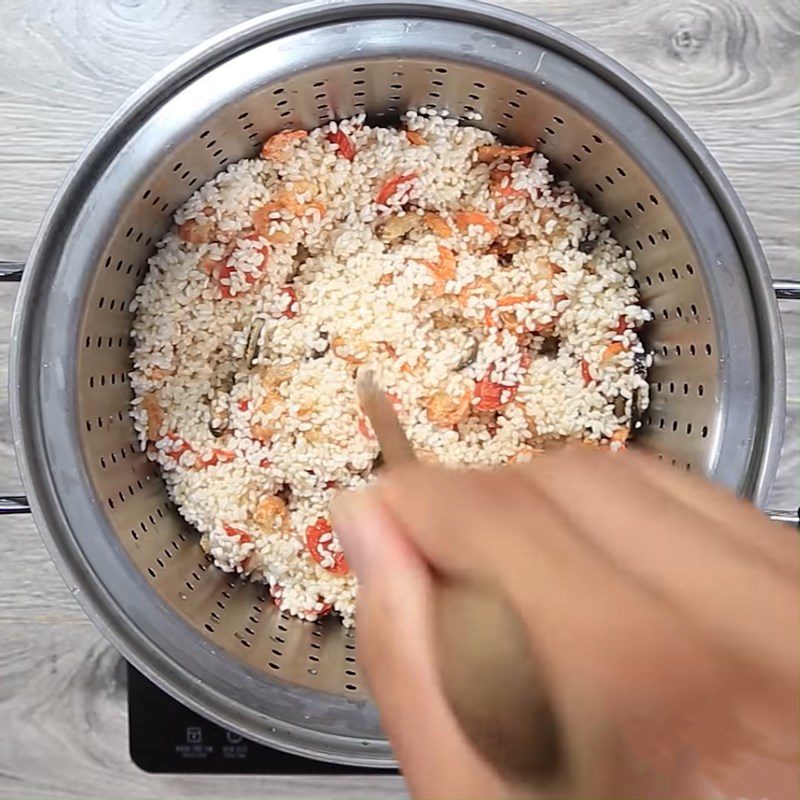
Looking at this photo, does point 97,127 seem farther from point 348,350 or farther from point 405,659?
point 405,659

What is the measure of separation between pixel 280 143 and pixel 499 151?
231mm

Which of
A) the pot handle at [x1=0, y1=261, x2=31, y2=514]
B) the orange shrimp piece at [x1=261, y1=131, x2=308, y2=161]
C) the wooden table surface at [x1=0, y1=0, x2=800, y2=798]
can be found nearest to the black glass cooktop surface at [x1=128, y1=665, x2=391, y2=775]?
the wooden table surface at [x1=0, y1=0, x2=800, y2=798]

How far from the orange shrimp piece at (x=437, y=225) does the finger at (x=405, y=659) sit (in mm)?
468

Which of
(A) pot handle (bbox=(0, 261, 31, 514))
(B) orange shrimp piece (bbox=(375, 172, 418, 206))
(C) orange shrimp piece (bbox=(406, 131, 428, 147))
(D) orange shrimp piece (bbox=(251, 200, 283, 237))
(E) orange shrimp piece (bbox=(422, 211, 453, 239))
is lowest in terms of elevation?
(A) pot handle (bbox=(0, 261, 31, 514))

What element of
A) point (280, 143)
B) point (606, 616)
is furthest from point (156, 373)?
point (606, 616)

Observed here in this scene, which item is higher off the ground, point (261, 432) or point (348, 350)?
point (348, 350)

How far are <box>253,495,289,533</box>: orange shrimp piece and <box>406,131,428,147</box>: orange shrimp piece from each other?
0.41 metres

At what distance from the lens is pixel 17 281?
98 cm

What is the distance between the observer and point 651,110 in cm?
78

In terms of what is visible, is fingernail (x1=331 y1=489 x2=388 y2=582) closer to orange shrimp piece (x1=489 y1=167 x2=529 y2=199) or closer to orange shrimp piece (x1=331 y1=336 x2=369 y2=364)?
orange shrimp piece (x1=331 y1=336 x2=369 y2=364)

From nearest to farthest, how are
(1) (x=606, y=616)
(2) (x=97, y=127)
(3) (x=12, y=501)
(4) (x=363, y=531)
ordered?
1. (1) (x=606, y=616)
2. (4) (x=363, y=531)
3. (3) (x=12, y=501)
4. (2) (x=97, y=127)

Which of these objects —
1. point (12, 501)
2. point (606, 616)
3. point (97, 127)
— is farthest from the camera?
point (97, 127)

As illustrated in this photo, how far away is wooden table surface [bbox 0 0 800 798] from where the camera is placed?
1.01m

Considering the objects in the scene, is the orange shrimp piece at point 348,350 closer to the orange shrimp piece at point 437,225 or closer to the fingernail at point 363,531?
the orange shrimp piece at point 437,225
